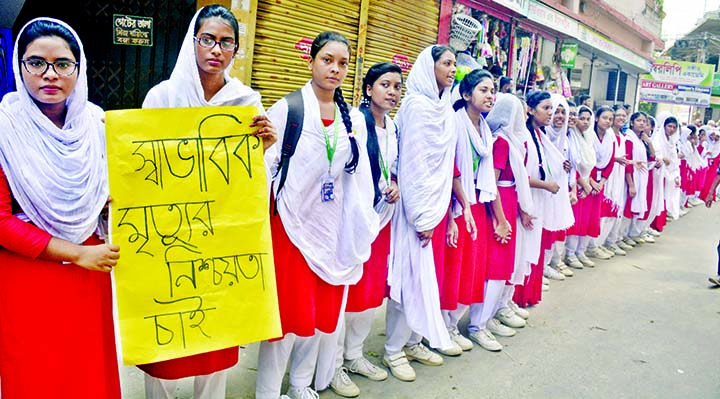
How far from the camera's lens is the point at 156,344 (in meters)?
2.04

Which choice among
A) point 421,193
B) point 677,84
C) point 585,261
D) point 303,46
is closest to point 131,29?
point 303,46

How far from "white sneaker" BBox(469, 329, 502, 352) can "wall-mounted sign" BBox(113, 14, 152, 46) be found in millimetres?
3959

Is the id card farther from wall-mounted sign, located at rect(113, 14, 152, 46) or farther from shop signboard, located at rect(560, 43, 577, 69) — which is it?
shop signboard, located at rect(560, 43, 577, 69)

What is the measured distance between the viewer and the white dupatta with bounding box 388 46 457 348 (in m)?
3.34

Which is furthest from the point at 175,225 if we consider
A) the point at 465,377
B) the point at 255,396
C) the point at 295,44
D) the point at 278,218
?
the point at 295,44

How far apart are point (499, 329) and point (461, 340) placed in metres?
0.48

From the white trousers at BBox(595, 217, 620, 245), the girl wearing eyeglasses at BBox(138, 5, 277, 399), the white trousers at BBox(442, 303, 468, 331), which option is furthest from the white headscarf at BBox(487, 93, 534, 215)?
the white trousers at BBox(595, 217, 620, 245)

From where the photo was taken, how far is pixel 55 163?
1.83 m

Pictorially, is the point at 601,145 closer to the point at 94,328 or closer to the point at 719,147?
the point at 94,328

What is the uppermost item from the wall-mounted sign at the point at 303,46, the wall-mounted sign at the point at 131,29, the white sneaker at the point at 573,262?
the wall-mounted sign at the point at 303,46

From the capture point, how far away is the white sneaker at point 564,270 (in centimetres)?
630

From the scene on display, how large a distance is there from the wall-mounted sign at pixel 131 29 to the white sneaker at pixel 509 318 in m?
4.02

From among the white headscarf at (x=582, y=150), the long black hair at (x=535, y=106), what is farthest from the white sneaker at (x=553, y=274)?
the long black hair at (x=535, y=106)

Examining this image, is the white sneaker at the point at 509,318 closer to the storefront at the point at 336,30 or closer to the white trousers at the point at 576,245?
the white trousers at the point at 576,245
